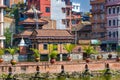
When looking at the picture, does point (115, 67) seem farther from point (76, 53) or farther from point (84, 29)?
point (84, 29)

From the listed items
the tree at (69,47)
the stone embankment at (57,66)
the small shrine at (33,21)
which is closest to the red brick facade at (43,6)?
the small shrine at (33,21)

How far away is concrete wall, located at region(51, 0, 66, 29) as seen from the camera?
272ft

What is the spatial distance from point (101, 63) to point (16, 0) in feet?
186

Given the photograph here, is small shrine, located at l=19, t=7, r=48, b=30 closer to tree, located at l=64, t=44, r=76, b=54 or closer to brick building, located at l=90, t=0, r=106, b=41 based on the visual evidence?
tree, located at l=64, t=44, r=76, b=54

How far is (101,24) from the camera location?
80.6 m

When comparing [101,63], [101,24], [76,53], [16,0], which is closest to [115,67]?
[101,63]

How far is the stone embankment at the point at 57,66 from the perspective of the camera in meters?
46.8

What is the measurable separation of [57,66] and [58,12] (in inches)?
1384

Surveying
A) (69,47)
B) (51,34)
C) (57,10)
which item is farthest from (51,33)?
(57,10)

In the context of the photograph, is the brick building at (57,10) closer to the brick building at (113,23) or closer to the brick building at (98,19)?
the brick building at (98,19)

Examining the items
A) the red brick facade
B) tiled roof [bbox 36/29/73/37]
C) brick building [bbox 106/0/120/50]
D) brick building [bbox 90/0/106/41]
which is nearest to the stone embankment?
tiled roof [bbox 36/29/73/37]

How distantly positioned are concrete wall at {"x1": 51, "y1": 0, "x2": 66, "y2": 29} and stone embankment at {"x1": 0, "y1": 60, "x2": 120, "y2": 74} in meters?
30.8

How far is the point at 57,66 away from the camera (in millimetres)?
49062

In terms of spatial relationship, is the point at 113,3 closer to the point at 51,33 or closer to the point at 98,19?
the point at 98,19
